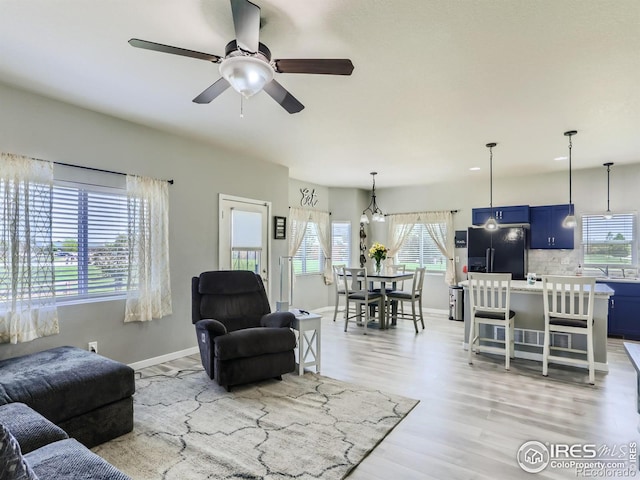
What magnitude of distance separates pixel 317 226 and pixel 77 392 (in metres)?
A: 5.54

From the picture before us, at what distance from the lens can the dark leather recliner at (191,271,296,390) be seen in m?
3.26

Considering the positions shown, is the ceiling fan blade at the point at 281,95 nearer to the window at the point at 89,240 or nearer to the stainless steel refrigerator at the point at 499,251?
the window at the point at 89,240

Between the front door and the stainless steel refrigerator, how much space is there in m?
3.85

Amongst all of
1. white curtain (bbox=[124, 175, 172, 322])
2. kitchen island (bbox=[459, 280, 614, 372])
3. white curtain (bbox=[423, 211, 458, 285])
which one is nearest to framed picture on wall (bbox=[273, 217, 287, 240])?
white curtain (bbox=[124, 175, 172, 322])

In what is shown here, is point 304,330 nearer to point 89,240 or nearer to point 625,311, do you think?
point 89,240

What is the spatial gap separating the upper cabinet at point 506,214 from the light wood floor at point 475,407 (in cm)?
236

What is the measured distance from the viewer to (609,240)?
19.2ft

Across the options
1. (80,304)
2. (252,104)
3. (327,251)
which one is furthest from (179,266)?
(327,251)

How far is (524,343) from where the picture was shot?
4.34 meters

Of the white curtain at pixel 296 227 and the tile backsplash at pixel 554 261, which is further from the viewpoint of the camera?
the white curtain at pixel 296 227

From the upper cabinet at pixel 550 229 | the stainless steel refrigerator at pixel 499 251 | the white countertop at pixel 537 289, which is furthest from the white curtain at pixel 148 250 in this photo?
the upper cabinet at pixel 550 229

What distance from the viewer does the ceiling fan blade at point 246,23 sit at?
1725 millimetres

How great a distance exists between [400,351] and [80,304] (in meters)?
3.66

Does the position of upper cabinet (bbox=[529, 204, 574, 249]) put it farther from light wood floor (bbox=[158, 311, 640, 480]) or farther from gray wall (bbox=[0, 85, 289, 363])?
gray wall (bbox=[0, 85, 289, 363])
